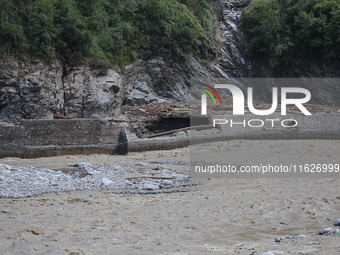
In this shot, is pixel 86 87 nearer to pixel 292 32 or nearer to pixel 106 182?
pixel 106 182

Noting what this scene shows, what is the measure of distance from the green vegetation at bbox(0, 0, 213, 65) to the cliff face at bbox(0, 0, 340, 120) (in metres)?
0.66

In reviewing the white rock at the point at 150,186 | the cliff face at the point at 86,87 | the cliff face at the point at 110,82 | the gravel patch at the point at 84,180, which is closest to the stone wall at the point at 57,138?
the cliff face at the point at 86,87

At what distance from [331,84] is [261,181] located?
18.1 metres

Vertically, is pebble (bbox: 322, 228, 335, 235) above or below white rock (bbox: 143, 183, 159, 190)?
above

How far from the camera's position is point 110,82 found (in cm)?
1783

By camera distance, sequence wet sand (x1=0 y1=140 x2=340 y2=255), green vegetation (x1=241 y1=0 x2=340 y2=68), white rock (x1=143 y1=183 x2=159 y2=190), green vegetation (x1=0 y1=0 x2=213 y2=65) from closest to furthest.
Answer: wet sand (x1=0 y1=140 x2=340 y2=255) → white rock (x1=143 y1=183 x2=159 y2=190) → green vegetation (x1=0 y1=0 x2=213 y2=65) → green vegetation (x1=241 y1=0 x2=340 y2=68)

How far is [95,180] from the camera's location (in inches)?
283

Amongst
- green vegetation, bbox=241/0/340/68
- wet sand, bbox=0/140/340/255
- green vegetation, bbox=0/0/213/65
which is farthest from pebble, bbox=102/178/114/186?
green vegetation, bbox=241/0/340/68

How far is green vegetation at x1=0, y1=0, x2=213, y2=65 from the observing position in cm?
1559

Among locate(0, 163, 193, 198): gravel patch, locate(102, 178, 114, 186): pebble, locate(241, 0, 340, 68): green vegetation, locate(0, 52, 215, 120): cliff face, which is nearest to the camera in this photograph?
locate(0, 163, 193, 198): gravel patch

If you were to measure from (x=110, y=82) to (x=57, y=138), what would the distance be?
699 cm

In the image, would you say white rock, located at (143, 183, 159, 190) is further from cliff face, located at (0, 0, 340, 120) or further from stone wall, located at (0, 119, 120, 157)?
cliff face, located at (0, 0, 340, 120)

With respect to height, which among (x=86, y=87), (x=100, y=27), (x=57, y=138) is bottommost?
(x=57, y=138)

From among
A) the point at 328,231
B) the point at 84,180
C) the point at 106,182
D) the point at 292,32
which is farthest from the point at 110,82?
the point at 328,231
